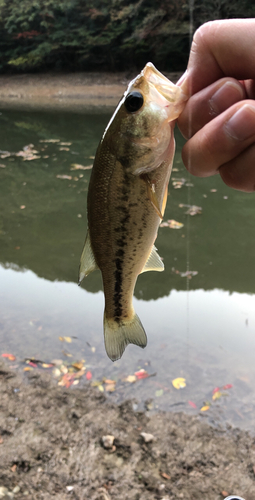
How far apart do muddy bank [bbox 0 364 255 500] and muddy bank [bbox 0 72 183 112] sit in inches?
728

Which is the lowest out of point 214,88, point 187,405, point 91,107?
point 91,107

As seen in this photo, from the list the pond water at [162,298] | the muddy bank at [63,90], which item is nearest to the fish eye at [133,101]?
the pond water at [162,298]

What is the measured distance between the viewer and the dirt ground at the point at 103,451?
2.52m

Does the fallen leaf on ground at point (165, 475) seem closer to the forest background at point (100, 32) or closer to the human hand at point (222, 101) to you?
the human hand at point (222, 101)

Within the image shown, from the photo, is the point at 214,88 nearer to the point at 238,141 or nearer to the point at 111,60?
the point at 238,141

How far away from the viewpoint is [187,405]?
3146mm

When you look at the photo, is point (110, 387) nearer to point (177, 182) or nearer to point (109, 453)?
point (109, 453)

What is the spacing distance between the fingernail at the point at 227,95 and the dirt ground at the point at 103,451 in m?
2.35

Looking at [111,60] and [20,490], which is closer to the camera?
[20,490]

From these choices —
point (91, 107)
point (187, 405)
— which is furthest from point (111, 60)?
point (187, 405)

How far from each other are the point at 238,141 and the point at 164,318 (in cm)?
308

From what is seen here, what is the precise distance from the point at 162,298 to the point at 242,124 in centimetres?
345

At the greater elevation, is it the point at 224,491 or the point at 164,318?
the point at 224,491

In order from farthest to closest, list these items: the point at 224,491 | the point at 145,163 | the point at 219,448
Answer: the point at 219,448 < the point at 224,491 < the point at 145,163
